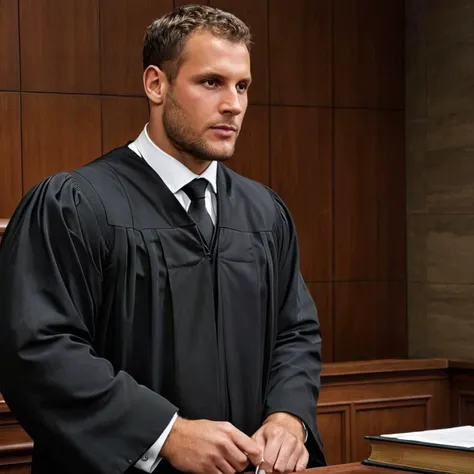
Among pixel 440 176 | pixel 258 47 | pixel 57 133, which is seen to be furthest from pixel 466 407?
pixel 57 133

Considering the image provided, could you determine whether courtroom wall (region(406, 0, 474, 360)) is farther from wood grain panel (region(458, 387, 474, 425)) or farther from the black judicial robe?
the black judicial robe

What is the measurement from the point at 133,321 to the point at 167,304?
0.10 m

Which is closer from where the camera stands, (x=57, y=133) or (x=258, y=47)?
(x=57, y=133)

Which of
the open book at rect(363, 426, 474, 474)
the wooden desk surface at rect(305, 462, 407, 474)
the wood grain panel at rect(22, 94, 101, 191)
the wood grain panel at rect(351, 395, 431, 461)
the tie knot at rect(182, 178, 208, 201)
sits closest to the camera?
the open book at rect(363, 426, 474, 474)

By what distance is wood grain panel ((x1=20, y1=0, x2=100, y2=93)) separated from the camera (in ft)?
17.4

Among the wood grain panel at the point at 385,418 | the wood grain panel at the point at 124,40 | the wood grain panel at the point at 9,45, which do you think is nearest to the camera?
the wood grain panel at the point at 9,45

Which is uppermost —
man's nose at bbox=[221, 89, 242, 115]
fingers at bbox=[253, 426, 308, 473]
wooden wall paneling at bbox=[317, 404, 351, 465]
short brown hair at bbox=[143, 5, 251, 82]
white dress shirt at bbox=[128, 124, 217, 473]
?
short brown hair at bbox=[143, 5, 251, 82]

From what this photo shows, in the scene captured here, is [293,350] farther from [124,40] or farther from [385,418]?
[124,40]

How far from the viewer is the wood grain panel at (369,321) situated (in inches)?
247

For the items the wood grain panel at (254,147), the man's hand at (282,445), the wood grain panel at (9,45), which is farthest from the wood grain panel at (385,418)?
the man's hand at (282,445)

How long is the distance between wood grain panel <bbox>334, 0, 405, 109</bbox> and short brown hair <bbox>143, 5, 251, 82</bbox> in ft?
11.2

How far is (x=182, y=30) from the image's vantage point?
2.81 m

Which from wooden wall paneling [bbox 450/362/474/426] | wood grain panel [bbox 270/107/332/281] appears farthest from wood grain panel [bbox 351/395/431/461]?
wood grain panel [bbox 270/107/332/281]

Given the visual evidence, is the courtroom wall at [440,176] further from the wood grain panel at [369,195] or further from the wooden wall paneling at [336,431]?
the wooden wall paneling at [336,431]
